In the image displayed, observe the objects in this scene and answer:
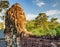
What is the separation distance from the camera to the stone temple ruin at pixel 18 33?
Answer: 445 centimetres

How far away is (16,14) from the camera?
4809 millimetres

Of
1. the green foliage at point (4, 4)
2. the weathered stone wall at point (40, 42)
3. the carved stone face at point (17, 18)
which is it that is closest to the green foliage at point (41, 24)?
the carved stone face at point (17, 18)

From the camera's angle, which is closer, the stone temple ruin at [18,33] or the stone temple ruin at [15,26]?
the stone temple ruin at [18,33]

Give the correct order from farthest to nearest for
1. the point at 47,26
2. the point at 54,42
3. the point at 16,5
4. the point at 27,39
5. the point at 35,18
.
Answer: the point at 35,18
the point at 47,26
the point at 16,5
the point at 27,39
the point at 54,42

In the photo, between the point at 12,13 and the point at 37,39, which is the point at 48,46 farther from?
the point at 12,13

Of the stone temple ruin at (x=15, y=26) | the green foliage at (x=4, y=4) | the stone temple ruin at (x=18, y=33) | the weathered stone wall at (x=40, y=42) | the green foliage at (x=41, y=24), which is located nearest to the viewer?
the weathered stone wall at (x=40, y=42)

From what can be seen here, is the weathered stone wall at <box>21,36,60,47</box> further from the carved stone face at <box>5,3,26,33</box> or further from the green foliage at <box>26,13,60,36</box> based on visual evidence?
the green foliage at <box>26,13,60,36</box>

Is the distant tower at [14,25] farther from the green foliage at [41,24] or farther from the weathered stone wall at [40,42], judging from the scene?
the green foliage at [41,24]

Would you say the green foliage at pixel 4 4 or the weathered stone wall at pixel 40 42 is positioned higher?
the green foliage at pixel 4 4

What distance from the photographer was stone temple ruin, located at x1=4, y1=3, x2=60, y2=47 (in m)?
4.45

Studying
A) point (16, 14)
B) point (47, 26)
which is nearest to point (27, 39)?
point (16, 14)

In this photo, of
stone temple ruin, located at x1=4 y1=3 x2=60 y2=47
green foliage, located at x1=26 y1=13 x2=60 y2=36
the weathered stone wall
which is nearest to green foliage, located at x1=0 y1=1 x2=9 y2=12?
green foliage, located at x1=26 y1=13 x2=60 y2=36

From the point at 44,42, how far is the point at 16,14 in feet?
3.22

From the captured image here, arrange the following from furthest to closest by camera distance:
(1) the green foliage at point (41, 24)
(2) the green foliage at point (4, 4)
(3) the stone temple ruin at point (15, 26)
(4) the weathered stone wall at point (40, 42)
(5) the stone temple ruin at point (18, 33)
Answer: (2) the green foliage at point (4, 4) < (1) the green foliage at point (41, 24) < (3) the stone temple ruin at point (15, 26) < (5) the stone temple ruin at point (18, 33) < (4) the weathered stone wall at point (40, 42)
